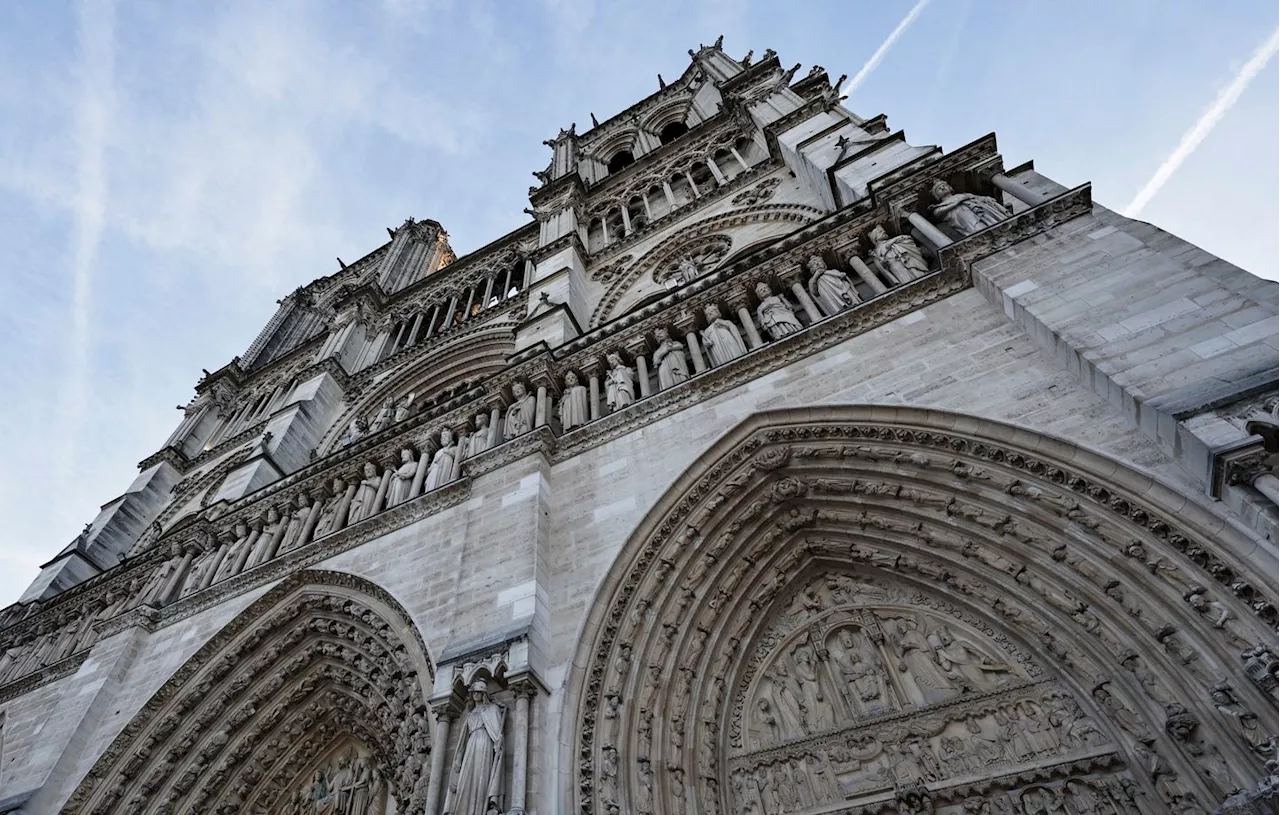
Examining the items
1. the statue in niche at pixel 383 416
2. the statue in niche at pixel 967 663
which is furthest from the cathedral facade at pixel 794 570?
the statue in niche at pixel 383 416

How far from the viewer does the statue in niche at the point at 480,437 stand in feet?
25.3

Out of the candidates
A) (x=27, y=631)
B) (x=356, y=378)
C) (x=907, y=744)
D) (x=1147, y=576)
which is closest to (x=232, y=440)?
(x=356, y=378)

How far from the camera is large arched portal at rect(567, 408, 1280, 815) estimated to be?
348 cm

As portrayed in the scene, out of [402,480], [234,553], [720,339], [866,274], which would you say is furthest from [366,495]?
[866,274]

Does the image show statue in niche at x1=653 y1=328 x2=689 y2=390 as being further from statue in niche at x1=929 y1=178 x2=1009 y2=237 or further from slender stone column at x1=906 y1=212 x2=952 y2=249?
statue in niche at x1=929 y1=178 x2=1009 y2=237

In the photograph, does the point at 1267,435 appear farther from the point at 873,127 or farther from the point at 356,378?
the point at 356,378

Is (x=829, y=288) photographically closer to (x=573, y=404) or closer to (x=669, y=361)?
(x=669, y=361)

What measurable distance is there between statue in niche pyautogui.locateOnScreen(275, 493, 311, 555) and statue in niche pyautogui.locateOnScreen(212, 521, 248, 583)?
2.13 feet

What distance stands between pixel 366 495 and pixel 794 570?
549 cm

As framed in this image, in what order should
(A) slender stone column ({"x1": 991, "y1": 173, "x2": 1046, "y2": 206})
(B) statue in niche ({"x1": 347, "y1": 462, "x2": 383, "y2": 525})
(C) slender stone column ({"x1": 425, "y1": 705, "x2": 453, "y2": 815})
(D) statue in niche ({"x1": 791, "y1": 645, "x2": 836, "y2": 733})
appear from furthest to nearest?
1. (B) statue in niche ({"x1": 347, "y1": 462, "x2": 383, "y2": 525})
2. (A) slender stone column ({"x1": 991, "y1": 173, "x2": 1046, "y2": 206})
3. (D) statue in niche ({"x1": 791, "y1": 645, "x2": 836, "y2": 733})
4. (C) slender stone column ({"x1": 425, "y1": 705, "x2": 453, "y2": 815})

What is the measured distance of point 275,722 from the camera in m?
6.87

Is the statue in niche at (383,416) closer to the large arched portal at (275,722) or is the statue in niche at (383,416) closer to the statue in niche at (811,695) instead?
the large arched portal at (275,722)

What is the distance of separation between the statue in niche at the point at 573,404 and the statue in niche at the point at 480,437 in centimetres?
100

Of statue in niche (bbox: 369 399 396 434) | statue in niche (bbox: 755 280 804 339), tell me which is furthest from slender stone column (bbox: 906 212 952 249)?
statue in niche (bbox: 369 399 396 434)
